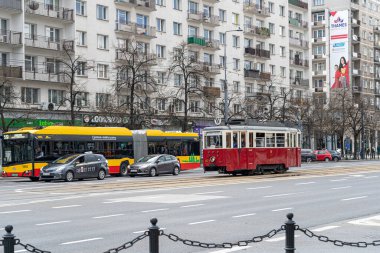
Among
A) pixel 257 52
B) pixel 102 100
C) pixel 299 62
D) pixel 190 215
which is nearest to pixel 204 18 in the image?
pixel 257 52

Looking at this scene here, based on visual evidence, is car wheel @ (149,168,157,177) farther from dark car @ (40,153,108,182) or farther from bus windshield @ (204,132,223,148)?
bus windshield @ (204,132,223,148)

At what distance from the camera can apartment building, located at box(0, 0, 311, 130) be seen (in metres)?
50.2

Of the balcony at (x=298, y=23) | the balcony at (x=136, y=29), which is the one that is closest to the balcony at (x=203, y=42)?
the balcony at (x=136, y=29)

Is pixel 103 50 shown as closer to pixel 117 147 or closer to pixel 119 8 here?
pixel 119 8

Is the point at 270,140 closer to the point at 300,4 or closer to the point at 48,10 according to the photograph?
the point at 48,10

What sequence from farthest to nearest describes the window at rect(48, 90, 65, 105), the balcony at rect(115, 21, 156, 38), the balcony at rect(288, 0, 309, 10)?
the balcony at rect(288, 0, 309, 10)
the balcony at rect(115, 21, 156, 38)
the window at rect(48, 90, 65, 105)

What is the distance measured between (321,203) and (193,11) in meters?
50.4

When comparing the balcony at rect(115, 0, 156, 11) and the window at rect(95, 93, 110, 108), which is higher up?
the balcony at rect(115, 0, 156, 11)

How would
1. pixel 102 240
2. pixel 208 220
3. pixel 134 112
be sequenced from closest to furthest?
1. pixel 102 240
2. pixel 208 220
3. pixel 134 112

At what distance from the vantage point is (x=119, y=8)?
5853cm

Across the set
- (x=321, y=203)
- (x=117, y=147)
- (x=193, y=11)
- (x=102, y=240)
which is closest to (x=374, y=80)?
(x=193, y=11)

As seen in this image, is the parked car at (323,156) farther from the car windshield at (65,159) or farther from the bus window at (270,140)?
the car windshield at (65,159)

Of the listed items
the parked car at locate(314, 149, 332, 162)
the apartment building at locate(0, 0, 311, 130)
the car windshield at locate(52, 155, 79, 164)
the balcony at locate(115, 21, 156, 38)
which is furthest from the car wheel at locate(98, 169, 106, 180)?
the parked car at locate(314, 149, 332, 162)

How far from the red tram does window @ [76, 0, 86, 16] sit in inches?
959
